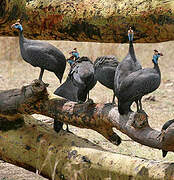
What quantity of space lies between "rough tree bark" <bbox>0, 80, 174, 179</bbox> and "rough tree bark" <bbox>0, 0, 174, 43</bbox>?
0.52 metres

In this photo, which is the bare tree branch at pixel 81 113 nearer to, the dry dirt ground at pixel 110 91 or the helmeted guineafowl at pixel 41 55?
the helmeted guineafowl at pixel 41 55

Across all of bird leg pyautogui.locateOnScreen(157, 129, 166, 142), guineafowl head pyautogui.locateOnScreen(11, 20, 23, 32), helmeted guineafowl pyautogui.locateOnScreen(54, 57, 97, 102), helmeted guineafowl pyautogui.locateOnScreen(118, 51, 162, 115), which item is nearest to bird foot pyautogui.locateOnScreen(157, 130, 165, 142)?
bird leg pyautogui.locateOnScreen(157, 129, 166, 142)

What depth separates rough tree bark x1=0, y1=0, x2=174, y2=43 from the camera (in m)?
3.84

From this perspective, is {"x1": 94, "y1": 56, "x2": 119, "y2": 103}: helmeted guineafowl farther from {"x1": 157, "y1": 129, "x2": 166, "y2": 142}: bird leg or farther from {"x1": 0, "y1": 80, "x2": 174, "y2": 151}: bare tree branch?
{"x1": 157, "y1": 129, "x2": 166, "y2": 142}: bird leg

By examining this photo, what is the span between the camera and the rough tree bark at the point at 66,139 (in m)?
3.78

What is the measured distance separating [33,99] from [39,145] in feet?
1.46

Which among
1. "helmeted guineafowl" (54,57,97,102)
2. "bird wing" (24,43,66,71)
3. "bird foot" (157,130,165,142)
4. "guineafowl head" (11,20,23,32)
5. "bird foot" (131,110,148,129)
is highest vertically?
"guineafowl head" (11,20,23,32)

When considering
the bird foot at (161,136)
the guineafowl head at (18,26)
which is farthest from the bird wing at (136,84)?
the guineafowl head at (18,26)

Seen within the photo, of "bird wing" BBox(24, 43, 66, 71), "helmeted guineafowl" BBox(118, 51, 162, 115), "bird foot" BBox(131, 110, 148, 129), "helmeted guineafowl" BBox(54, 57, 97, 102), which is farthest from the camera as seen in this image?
"bird wing" BBox(24, 43, 66, 71)

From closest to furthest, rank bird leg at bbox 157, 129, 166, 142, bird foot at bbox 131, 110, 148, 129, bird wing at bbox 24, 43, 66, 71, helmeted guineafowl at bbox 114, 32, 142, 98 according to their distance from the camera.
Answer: bird leg at bbox 157, 129, 166, 142 → bird foot at bbox 131, 110, 148, 129 → helmeted guineafowl at bbox 114, 32, 142, 98 → bird wing at bbox 24, 43, 66, 71

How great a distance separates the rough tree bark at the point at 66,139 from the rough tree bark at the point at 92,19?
1.70ft

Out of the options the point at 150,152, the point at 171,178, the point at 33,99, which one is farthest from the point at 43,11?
the point at 150,152

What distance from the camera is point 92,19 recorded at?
4199 mm

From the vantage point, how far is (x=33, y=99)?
4379 millimetres
